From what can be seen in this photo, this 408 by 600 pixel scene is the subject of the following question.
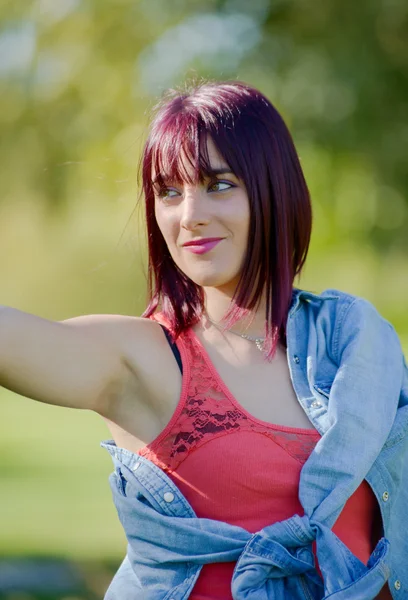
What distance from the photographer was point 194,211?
61.4 inches

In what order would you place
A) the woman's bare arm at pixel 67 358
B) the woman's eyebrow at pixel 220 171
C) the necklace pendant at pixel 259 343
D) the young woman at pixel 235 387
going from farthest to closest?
the necklace pendant at pixel 259 343 < the woman's eyebrow at pixel 220 171 < the young woman at pixel 235 387 < the woman's bare arm at pixel 67 358

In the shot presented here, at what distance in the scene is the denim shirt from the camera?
144cm

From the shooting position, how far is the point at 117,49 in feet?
20.2

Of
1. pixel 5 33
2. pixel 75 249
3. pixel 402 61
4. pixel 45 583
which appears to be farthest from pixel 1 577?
pixel 402 61

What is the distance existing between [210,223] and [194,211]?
4 cm

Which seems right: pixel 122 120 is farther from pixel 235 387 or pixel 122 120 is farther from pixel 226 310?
pixel 235 387

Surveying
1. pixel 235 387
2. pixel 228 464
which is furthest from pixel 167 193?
pixel 228 464

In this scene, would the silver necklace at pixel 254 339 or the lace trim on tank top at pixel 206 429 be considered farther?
the silver necklace at pixel 254 339

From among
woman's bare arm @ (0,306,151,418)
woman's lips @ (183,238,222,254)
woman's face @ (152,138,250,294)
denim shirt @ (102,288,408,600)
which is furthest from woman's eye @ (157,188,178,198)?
denim shirt @ (102,288,408,600)

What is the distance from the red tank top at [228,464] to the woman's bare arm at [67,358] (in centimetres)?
13

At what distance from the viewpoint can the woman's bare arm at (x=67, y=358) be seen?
135cm

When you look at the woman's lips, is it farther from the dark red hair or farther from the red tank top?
the red tank top

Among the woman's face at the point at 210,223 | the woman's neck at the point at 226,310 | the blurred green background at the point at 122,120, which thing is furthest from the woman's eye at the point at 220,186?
the blurred green background at the point at 122,120

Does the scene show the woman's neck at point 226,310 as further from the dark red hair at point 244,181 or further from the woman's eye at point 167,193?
the woman's eye at point 167,193
